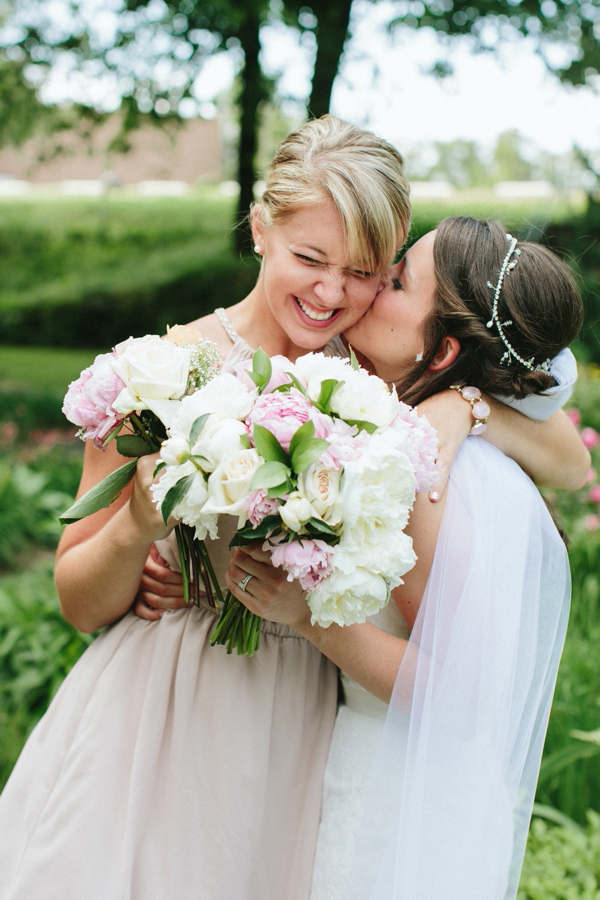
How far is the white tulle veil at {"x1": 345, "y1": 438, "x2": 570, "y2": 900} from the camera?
5.49 feet

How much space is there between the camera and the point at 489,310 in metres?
2.01

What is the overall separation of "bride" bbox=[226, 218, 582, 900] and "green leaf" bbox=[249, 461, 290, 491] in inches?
11.0

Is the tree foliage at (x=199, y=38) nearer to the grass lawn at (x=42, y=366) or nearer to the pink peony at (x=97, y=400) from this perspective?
the grass lawn at (x=42, y=366)

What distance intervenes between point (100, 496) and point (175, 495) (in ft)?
0.96

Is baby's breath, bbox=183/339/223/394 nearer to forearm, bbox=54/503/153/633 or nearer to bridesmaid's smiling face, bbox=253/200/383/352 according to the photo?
forearm, bbox=54/503/153/633

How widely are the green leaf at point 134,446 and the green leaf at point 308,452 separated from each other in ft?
1.41

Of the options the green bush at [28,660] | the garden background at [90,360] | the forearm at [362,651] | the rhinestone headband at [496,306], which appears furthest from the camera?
the green bush at [28,660]

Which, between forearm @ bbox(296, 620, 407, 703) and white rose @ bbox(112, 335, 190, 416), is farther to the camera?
forearm @ bbox(296, 620, 407, 703)

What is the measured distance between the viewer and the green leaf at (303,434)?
1.39 meters

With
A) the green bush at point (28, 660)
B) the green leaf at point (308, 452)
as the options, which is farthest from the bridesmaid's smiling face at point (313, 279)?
the green bush at point (28, 660)

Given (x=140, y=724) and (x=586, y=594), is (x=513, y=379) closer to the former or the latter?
(x=140, y=724)

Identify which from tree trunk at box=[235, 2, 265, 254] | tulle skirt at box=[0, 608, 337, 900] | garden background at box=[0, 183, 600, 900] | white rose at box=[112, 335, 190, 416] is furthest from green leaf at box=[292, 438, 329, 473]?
tree trunk at box=[235, 2, 265, 254]

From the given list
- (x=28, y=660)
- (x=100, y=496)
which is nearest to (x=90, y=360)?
(x=28, y=660)

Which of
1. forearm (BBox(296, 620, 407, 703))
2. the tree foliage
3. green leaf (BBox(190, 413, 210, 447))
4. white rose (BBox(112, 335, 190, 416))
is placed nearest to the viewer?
green leaf (BBox(190, 413, 210, 447))
